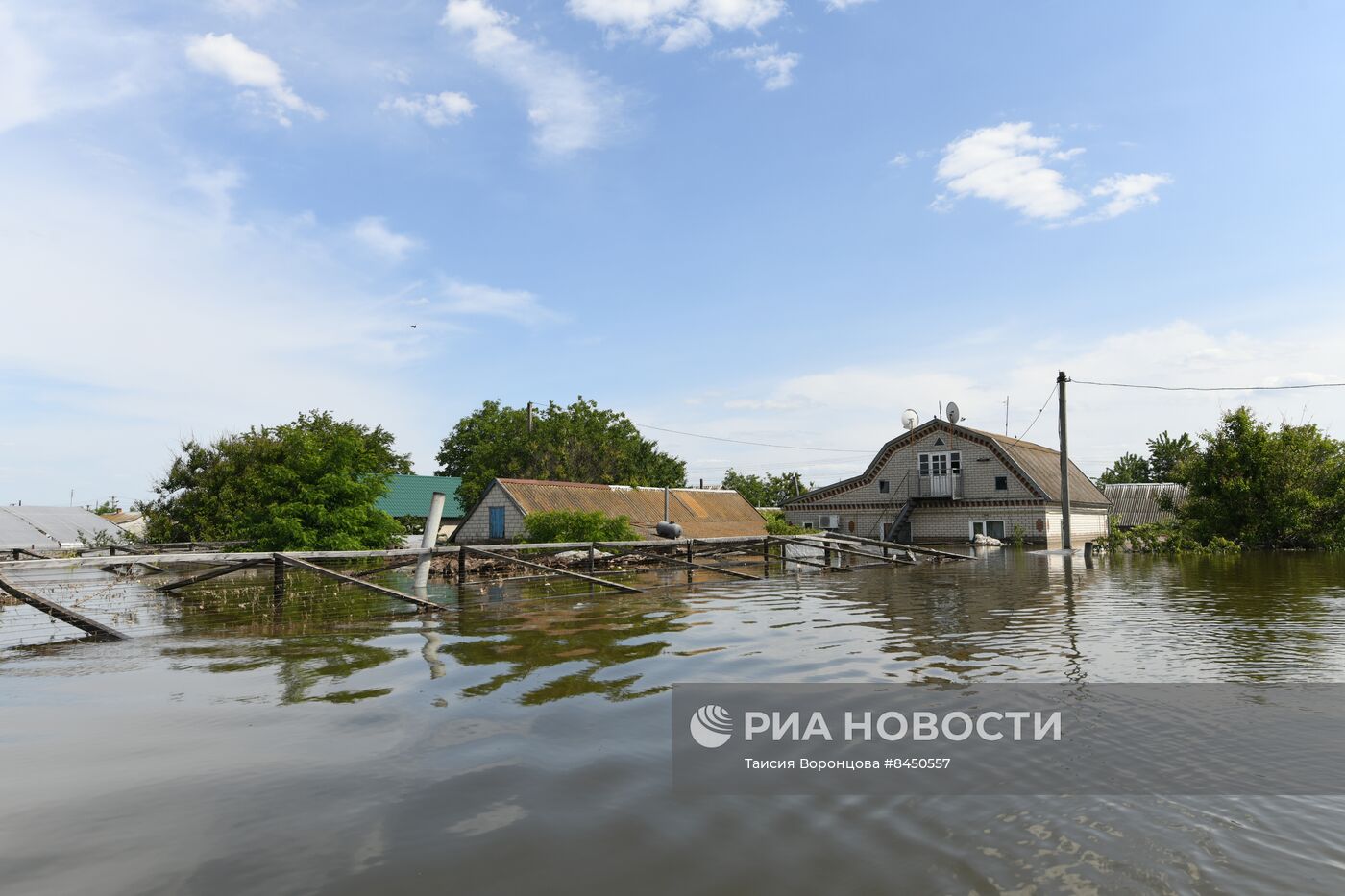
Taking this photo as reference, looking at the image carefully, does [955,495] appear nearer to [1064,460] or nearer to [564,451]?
[1064,460]

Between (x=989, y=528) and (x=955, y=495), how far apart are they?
2.42 m

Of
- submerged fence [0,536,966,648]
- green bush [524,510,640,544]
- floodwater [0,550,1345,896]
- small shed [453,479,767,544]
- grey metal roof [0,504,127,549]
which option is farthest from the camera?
grey metal roof [0,504,127,549]

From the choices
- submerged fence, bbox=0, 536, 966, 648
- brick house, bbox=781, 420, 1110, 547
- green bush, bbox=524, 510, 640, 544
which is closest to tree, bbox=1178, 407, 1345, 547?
brick house, bbox=781, 420, 1110, 547

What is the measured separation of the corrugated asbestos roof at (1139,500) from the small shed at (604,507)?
24.4m

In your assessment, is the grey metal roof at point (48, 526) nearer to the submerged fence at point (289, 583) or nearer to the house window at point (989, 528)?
the submerged fence at point (289, 583)

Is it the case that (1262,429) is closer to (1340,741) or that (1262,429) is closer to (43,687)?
(1340,741)

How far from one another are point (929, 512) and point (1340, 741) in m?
39.8

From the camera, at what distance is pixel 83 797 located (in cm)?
456

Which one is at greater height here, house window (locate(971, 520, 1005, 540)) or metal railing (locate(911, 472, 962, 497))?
metal railing (locate(911, 472, 962, 497))

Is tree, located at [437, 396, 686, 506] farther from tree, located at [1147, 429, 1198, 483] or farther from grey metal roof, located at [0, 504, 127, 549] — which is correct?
tree, located at [1147, 429, 1198, 483]

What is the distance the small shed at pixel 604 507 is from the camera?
115 ft

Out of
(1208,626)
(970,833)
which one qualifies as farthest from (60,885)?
(1208,626)
